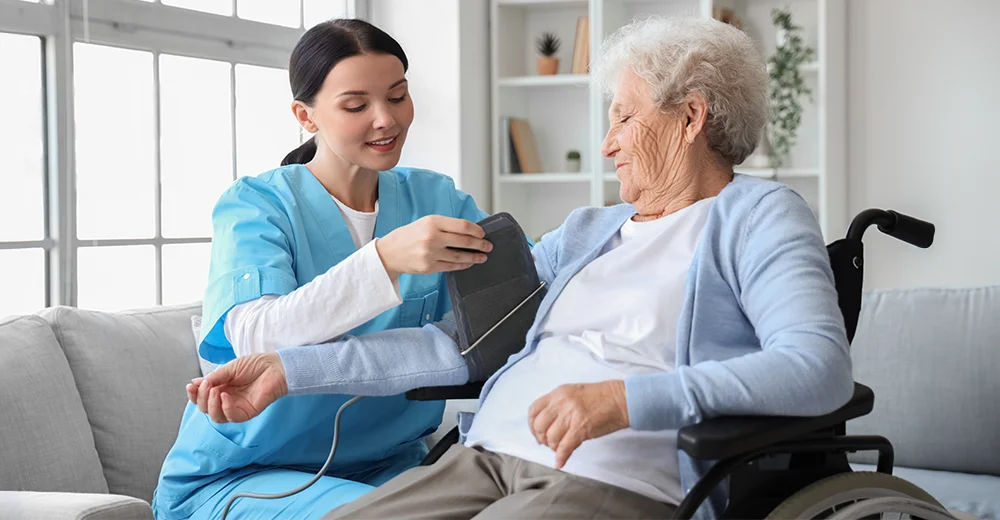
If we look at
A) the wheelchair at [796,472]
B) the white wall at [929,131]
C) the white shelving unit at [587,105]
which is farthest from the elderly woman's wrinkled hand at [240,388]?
the white wall at [929,131]

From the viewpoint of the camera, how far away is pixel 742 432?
1205mm

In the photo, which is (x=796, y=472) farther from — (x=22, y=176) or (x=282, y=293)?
(x=22, y=176)

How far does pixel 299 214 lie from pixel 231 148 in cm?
172

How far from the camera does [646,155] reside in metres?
1.65

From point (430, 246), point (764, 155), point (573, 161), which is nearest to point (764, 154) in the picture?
point (764, 155)

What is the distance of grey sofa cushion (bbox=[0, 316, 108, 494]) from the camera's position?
1.90 m

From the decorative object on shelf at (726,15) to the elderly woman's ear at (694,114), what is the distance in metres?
2.34

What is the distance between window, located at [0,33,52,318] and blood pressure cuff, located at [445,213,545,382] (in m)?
1.53

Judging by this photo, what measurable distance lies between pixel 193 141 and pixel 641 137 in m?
1.96

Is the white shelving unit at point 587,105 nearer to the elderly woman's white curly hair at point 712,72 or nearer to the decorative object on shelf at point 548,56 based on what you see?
the decorative object on shelf at point 548,56

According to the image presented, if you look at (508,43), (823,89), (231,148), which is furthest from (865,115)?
(231,148)

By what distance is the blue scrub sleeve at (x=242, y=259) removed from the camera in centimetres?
166

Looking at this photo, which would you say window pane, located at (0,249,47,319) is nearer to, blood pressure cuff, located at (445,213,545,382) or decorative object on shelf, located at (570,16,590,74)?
blood pressure cuff, located at (445,213,545,382)

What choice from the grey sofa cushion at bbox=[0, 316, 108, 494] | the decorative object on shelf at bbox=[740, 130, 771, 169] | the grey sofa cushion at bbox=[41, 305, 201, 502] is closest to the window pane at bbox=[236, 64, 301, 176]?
the grey sofa cushion at bbox=[41, 305, 201, 502]
